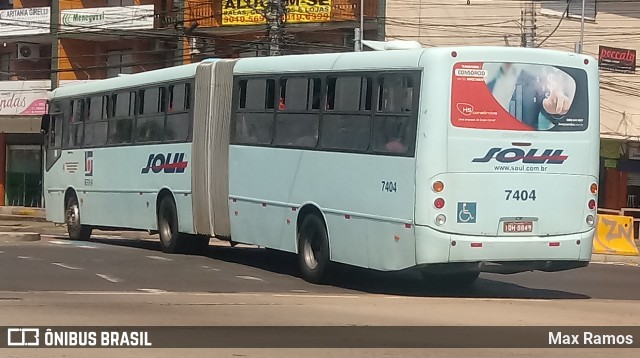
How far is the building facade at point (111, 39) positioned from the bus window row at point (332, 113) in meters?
21.8

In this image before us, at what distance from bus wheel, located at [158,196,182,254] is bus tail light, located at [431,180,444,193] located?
24.9ft

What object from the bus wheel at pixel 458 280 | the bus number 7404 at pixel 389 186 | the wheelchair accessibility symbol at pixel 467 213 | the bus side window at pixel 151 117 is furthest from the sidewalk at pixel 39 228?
the wheelchair accessibility symbol at pixel 467 213

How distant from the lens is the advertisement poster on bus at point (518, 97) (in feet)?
49.3

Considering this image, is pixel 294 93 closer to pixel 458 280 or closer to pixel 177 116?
pixel 458 280

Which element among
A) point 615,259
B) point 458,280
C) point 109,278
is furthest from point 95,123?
point 615,259

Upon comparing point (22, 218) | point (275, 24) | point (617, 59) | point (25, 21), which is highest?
point (25, 21)

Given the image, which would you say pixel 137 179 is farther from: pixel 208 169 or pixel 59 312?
pixel 59 312

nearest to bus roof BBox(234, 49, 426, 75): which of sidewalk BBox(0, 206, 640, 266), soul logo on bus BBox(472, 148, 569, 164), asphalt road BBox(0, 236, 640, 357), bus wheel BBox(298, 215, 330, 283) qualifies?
soul logo on bus BBox(472, 148, 569, 164)

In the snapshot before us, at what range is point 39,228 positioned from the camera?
34750mm

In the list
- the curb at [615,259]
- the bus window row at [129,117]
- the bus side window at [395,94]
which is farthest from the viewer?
the curb at [615,259]

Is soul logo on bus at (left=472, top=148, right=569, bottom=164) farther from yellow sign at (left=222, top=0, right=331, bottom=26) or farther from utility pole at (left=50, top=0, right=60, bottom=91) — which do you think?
utility pole at (left=50, top=0, right=60, bottom=91)

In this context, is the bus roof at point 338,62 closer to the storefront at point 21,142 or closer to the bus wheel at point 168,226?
the bus wheel at point 168,226

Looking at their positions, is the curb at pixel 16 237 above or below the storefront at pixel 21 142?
below

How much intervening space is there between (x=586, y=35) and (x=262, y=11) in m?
11.6
